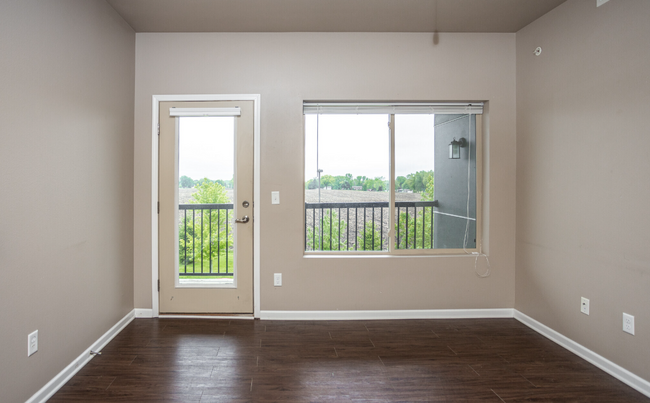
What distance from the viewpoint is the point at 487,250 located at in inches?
125

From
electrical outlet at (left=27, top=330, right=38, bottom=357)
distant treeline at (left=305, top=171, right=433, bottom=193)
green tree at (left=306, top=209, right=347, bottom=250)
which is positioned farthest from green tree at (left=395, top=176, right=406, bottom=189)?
electrical outlet at (left=27, top=330, right=38, bottom=357)

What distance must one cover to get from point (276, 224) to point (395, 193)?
3.80 feet

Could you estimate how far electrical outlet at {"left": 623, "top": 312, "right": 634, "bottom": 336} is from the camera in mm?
2112

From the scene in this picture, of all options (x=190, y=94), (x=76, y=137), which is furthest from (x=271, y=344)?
(x=190, y=94)

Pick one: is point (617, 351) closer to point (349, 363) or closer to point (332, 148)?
point (349, 363)

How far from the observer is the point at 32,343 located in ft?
6.08

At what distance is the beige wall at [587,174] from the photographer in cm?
208

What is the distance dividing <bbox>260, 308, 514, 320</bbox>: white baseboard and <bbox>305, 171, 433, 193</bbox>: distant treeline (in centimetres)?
113

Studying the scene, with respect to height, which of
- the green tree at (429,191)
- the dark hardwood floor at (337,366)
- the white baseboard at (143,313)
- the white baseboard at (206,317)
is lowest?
the dark hardwood floor at (337,366)

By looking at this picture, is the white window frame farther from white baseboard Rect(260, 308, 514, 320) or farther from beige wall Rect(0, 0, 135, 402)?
beige wall Rect(0, 0, 135, 402)

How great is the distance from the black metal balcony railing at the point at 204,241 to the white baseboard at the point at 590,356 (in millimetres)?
2683

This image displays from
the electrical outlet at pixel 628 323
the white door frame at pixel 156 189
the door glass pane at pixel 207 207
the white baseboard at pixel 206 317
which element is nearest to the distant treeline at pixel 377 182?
the white door frame at pixel 156 189

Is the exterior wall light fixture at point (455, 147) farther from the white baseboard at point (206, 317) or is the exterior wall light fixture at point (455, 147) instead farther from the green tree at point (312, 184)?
the white baseboard at point (206, 317)

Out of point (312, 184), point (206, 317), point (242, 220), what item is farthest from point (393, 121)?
point (206, 317)
